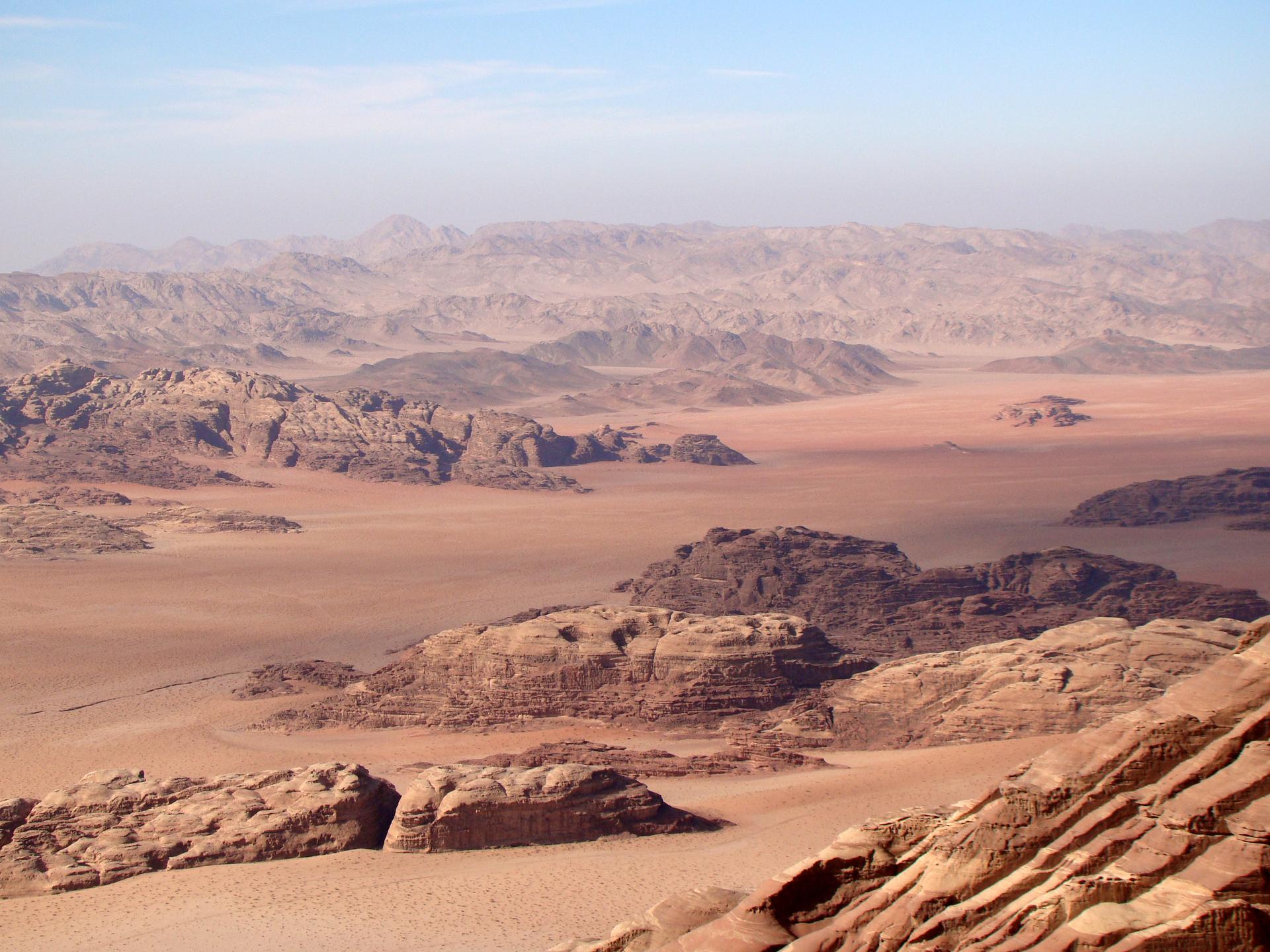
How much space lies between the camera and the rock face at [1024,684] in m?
21.7

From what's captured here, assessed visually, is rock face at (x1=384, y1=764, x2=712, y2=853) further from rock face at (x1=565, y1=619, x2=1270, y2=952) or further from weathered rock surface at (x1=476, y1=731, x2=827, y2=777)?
rock face at (x1=565, y1=619, x2=1270, y2=952)

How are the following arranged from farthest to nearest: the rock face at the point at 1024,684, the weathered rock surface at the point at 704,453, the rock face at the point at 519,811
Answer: the weathered rock surface at the point at 704,453 < the rock face at the point at 1024,684 < the rock face at the point at 519,811

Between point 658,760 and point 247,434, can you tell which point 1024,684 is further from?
point 247,434

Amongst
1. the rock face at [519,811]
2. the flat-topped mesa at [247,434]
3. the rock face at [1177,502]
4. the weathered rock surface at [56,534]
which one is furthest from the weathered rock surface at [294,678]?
the flat-topped mesa at [247,434]

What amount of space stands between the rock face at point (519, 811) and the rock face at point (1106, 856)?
24.0 feet

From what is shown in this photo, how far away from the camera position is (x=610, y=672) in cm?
2595

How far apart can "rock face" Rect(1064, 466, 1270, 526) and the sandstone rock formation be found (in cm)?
9201

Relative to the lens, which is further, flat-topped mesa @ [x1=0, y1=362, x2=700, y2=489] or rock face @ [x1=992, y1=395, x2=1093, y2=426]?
rock face @ [x1=992, y1=395, x2=1093, y2=426]

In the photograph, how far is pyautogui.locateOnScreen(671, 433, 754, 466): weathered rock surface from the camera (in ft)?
250

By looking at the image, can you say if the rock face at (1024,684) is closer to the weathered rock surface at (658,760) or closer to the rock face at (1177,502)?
the weathered rock surface at (658,760)

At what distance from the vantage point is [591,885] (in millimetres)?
16500

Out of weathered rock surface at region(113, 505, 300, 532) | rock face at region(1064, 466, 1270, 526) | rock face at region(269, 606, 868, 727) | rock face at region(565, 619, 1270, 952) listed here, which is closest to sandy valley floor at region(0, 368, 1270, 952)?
rock face at region(269, 606, 868, 727)

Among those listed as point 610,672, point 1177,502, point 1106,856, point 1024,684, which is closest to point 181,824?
point 610,672

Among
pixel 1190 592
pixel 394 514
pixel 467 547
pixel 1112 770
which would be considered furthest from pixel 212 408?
pixel 1112 770
